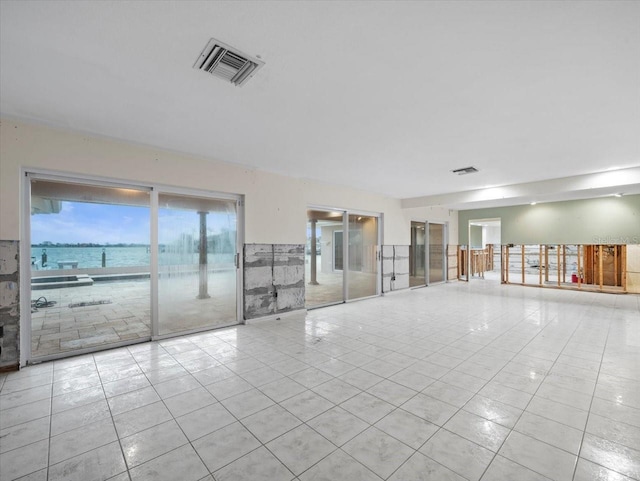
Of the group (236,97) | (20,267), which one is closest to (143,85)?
(236,97)

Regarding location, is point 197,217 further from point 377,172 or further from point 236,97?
point 377,172

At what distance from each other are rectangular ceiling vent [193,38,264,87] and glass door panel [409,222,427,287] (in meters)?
7.87

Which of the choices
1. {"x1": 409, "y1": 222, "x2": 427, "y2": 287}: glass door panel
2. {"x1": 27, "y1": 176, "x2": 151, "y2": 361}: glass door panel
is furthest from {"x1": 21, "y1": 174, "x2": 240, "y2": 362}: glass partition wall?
{"x1": 409, "y1": 222, "x2": 427, "y2": 287}: glass door panel

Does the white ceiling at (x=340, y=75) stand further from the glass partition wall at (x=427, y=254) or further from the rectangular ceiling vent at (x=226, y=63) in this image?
the glass partition wall at (x=427, y=254)

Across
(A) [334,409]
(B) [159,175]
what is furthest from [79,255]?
(A) [334,409]

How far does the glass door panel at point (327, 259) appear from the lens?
688cm

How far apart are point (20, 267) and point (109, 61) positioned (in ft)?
8.46

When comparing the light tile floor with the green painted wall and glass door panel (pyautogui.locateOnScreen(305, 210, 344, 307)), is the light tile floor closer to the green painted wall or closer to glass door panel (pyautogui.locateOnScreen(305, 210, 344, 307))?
glass door panel (pyautogui.locateOnScreen(305, 210, 344, 307))

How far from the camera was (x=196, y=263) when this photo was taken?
178 inches

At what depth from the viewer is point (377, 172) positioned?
5.36m

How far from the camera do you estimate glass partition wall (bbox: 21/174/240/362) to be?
3438mm

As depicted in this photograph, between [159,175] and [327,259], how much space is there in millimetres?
6266

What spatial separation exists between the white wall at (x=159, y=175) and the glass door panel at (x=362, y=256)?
0.60 meters

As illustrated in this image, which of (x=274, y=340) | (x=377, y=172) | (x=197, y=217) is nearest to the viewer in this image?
(x=274, y=340)
